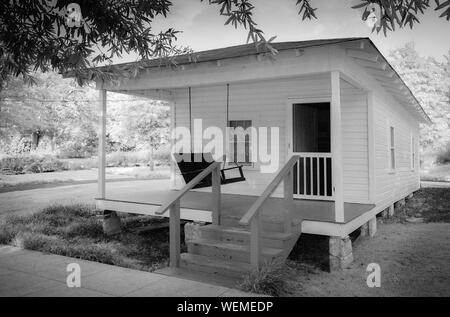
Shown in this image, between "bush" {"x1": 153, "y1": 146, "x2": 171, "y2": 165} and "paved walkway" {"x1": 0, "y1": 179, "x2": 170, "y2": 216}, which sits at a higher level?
"bush" {"x1": 153, "y1": 146, "x2": 171, "y2": 165}

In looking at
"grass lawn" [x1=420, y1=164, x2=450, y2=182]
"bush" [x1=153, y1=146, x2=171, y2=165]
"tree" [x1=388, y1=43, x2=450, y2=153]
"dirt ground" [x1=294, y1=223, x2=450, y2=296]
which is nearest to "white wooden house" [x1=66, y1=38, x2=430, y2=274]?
"dirt ground" [x1=294, y1=223, x2=450, y2=296]

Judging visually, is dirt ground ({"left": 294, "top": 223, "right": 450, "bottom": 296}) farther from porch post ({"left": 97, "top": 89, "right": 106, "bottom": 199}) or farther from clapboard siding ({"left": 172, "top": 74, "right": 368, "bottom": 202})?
porch post ({"left": 97, "top": 89, "right": 106, "bottom": 199})

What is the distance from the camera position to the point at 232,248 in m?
5.14

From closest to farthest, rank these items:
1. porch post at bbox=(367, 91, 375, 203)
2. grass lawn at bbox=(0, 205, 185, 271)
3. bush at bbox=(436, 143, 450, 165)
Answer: grass lawn at bbox=(0, 205, 185, 271) < porch post at bbox=(367, 91, 375, 203) < bush at bbox=(436, 143, 450, 165)

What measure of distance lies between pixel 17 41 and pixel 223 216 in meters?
3.73

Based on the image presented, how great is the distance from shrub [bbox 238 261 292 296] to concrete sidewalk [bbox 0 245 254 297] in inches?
6.3

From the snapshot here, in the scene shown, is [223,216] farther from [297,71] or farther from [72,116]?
[72,116]

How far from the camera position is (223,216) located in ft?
20.0

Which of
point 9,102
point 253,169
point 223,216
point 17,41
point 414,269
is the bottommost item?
point 414,269

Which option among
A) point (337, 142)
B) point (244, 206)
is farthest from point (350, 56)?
point (244, 206)

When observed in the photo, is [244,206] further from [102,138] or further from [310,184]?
[102,138]

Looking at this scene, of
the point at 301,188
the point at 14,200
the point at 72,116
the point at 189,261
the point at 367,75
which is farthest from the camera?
the point at 72,116

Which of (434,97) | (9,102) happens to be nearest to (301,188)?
(9,102)

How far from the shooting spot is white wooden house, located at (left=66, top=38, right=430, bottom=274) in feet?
17.6
